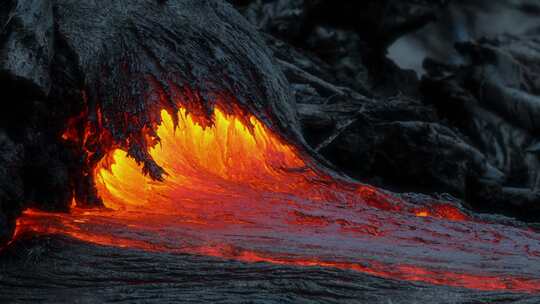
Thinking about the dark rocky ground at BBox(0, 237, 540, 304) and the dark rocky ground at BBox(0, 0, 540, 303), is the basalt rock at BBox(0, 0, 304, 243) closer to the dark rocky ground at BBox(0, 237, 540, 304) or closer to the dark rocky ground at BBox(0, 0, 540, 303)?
the dark rocky ground at BBox(0, 0, 540, 303)

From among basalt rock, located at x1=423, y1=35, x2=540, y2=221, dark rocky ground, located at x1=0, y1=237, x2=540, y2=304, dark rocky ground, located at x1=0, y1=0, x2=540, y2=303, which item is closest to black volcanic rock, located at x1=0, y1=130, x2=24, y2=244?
dark rocky ground, located at x1=0, y1=0, x2=540, y2=303

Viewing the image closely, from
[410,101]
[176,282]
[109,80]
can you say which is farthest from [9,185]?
[410,101]

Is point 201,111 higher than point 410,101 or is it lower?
lower

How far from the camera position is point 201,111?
581 centimetres

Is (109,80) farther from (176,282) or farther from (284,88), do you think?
(284,88)

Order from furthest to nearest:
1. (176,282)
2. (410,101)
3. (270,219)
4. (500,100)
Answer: (500,100) < (410,101) < (270,219) < (176,282)

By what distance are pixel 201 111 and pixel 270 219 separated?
1.73 metres

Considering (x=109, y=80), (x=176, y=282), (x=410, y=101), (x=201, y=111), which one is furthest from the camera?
(x=410, y=101)

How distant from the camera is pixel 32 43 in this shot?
12.6 ft

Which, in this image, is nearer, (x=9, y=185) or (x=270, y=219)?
(x=9, y=185)

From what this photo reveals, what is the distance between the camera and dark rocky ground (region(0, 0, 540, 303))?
322 cm

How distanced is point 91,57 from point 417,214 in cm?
327

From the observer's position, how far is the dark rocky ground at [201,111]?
322 cm

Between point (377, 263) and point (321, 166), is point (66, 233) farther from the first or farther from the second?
point (321, 166)
